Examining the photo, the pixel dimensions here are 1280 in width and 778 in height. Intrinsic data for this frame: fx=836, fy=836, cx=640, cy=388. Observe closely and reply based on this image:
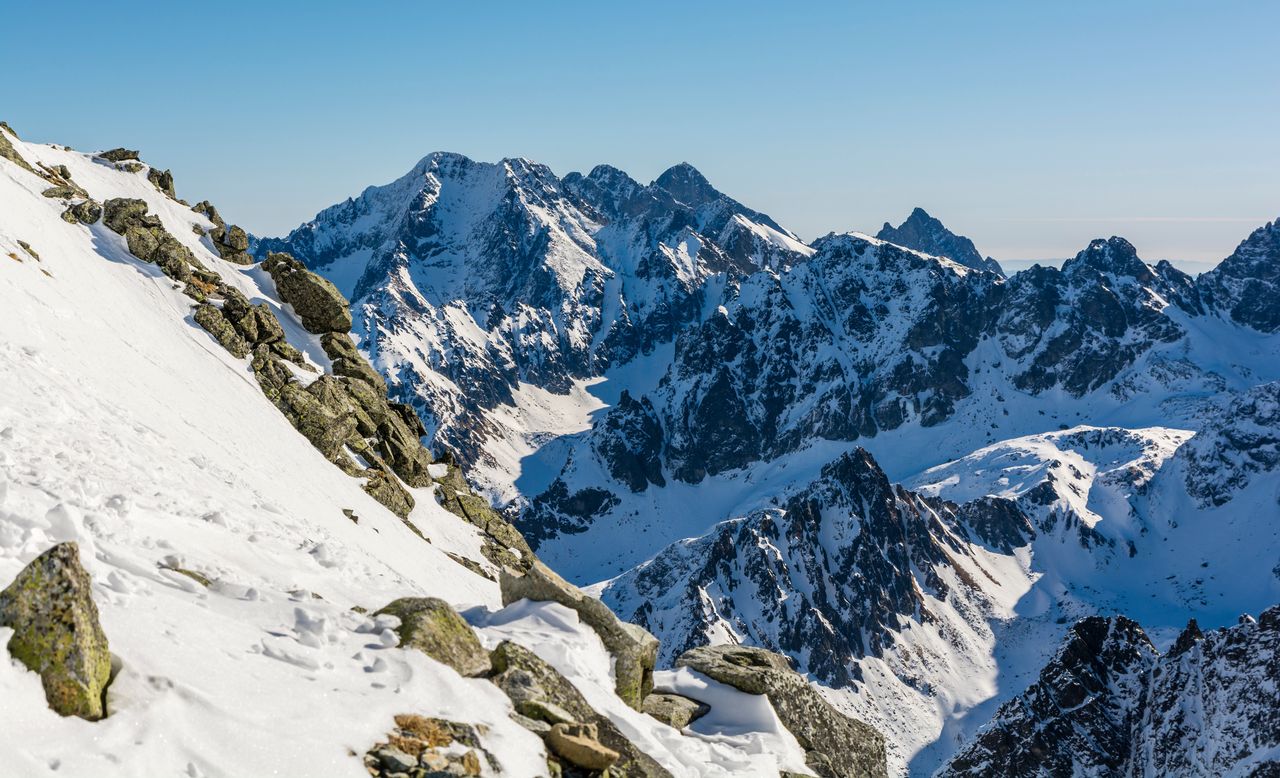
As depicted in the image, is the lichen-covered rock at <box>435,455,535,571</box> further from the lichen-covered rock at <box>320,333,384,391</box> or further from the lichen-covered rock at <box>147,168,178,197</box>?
the lichen-covered rock at <box>147,168,178,197</box>

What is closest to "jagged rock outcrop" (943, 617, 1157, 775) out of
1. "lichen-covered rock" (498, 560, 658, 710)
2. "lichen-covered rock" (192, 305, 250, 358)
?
"lichen-covered rock" (498, 560, 658, 710)

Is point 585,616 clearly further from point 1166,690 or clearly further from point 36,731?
point 1166,690

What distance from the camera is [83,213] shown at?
50875 millimetres

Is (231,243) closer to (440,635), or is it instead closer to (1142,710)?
(440,635)

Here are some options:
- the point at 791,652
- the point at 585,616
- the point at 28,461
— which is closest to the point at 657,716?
the point at 585,616

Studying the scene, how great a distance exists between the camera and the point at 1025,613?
189375mm

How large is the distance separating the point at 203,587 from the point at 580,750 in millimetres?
7727

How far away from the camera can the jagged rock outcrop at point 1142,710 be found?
81.6 meters

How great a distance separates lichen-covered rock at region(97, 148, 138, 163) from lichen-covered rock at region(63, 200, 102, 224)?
65.4 feet

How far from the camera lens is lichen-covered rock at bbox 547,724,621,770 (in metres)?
14.1

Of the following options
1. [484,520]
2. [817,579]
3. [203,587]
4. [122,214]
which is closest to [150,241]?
[122,214]

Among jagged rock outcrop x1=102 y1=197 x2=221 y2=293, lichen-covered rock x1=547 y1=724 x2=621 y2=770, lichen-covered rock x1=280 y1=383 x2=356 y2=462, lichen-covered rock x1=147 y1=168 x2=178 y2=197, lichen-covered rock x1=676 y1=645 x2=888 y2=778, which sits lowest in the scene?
lichen-covered rock x1=676 y1=645 x2=888 y2=778

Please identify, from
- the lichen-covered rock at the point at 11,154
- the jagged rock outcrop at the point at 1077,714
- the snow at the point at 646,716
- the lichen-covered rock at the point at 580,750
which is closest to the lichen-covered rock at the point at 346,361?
the lichen-covered rock at the point at 11,154

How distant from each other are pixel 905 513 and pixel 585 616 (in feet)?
613
